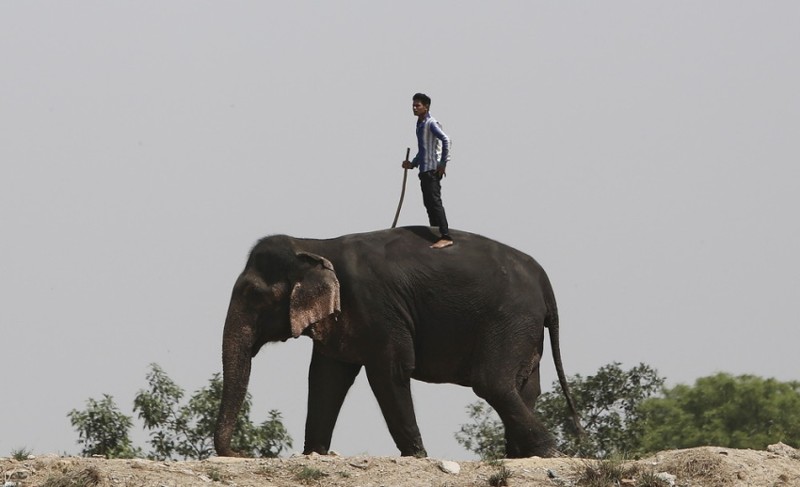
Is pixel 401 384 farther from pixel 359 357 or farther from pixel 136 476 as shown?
pixel 136 476

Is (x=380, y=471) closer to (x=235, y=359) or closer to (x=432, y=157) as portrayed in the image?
(x=235, y=359)

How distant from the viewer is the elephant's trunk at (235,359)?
22875 mm

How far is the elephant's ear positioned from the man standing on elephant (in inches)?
56.6

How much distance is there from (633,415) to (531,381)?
1231 cm

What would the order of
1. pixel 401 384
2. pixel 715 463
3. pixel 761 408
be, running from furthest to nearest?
pixel 761 408 → pixel 401 384 → pixel 715 463

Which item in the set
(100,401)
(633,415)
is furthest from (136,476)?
(633,415)

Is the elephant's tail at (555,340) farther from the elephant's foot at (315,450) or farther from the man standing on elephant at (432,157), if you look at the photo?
the elephant's foot at (315,450)

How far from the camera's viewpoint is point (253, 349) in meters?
23.4

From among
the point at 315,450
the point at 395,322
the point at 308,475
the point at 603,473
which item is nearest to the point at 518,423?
the point at 395,322

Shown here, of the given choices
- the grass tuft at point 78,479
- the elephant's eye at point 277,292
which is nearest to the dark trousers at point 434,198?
the elephant's eye at point 277,292

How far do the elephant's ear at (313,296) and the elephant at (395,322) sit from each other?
12 millimetres

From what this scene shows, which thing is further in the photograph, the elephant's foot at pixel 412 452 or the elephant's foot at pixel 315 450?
the elephant's foot at pixel 315 450

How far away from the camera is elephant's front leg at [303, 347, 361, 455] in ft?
78.1

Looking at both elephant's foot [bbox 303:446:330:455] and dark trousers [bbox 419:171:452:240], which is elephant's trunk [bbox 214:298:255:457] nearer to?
elephant's foot [bbox 303:446:330:455]
